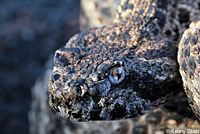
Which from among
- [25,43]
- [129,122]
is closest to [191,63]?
[129,122]

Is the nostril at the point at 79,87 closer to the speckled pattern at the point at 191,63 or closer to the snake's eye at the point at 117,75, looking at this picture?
the snake's eye at the point at 117,75

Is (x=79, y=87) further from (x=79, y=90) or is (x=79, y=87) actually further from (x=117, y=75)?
(x=117, y=75)

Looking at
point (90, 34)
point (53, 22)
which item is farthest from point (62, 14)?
point (90, 34)

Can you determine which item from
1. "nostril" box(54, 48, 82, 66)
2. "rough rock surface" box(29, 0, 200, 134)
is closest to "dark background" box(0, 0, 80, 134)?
"rough rock surface" box(29, 0, 200, 134)

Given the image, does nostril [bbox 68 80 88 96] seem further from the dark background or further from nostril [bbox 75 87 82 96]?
the dark background

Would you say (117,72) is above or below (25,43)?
below

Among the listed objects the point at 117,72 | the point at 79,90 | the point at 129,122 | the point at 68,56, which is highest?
the point at 68,56

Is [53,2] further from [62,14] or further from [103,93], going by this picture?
[103,93]
